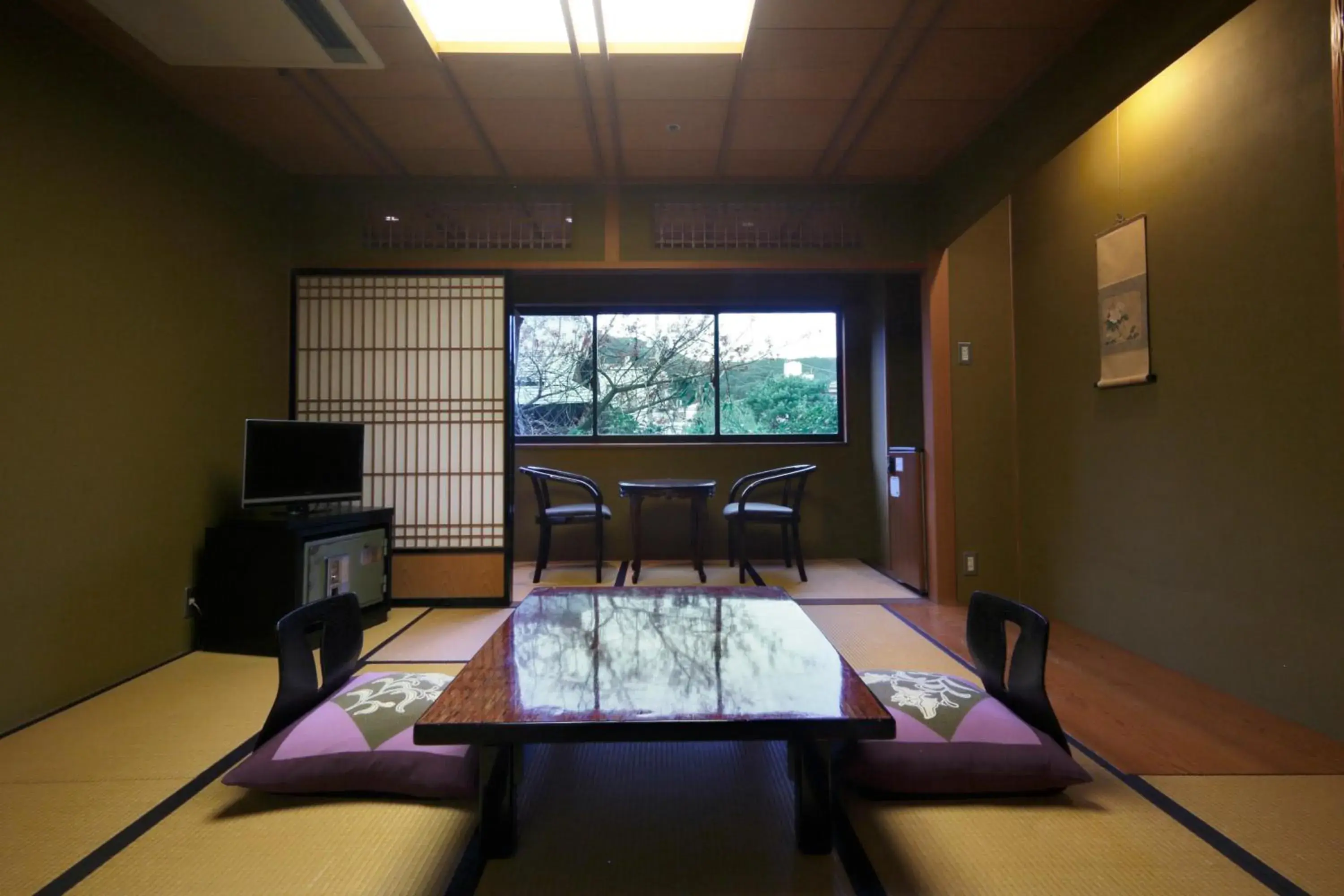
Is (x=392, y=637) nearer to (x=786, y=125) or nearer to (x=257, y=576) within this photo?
(x=257, y=576)

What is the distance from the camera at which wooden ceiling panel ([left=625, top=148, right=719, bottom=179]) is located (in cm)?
324

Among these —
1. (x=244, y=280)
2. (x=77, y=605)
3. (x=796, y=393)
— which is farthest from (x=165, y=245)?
(x=796, y=393)

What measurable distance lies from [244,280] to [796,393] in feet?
13.5

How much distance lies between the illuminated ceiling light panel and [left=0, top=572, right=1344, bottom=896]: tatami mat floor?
2640 mm

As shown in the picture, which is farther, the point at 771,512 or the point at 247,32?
the point at 771,512

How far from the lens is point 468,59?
2424 millimetres

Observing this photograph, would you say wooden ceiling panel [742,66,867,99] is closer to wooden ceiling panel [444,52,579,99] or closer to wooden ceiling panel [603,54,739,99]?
wooden ceiling panel [603,54,739,99]

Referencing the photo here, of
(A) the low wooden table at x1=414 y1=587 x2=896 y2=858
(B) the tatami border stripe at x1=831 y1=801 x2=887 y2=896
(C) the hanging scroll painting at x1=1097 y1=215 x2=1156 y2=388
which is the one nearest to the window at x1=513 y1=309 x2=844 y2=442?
(C) the hanging scroll painting at x1=1097 y1=215 x2=1156 y2=388

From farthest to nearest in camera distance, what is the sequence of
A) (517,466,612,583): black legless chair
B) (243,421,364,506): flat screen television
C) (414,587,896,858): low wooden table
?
1. (517,466,612,583): black legless chair
2. (243,421,364,506): flat screen television
3. (414,587,896,858): low wooden table

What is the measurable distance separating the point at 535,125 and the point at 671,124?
689 millimetres

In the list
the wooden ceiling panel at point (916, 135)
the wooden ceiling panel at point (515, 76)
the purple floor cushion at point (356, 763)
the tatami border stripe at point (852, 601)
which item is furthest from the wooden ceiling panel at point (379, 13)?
the tatami border stripe at point (852, 601)

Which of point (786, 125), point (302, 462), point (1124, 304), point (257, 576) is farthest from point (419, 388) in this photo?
point (1124, 304)

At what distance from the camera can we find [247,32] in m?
2.15

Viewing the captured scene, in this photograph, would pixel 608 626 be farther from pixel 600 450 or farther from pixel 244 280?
pixel 600 450
